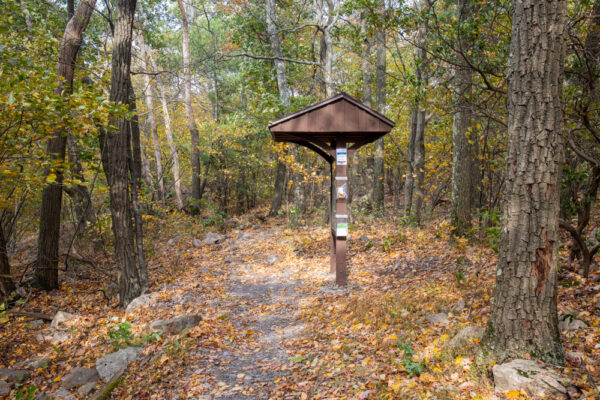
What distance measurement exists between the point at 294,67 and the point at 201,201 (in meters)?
8.45

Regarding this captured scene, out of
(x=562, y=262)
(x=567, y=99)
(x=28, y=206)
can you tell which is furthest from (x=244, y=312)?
(x=28, y=206)

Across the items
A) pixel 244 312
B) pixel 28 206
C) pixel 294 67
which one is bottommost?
pixel 244 312

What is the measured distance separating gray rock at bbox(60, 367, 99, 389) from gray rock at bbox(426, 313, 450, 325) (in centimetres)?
472

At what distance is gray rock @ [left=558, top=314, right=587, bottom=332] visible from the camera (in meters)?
3.76

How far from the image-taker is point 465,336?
3.97 m

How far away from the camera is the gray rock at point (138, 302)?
698 centimetres

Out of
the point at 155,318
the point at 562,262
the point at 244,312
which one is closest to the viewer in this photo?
the point at 562,262

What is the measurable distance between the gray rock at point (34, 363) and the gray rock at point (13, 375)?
0.60 feet

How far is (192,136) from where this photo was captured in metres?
18.0

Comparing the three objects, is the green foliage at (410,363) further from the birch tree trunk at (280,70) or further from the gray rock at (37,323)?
the birch tree trunk at (280,70)

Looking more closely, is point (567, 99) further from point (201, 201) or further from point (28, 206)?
point (201, 201)

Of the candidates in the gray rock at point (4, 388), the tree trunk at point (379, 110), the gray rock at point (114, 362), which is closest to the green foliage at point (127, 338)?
Answer: the gray rock at point (114, 362)

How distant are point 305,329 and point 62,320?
4767 mm

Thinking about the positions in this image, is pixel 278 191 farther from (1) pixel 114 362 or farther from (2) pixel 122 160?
(1) pixel 114 362
